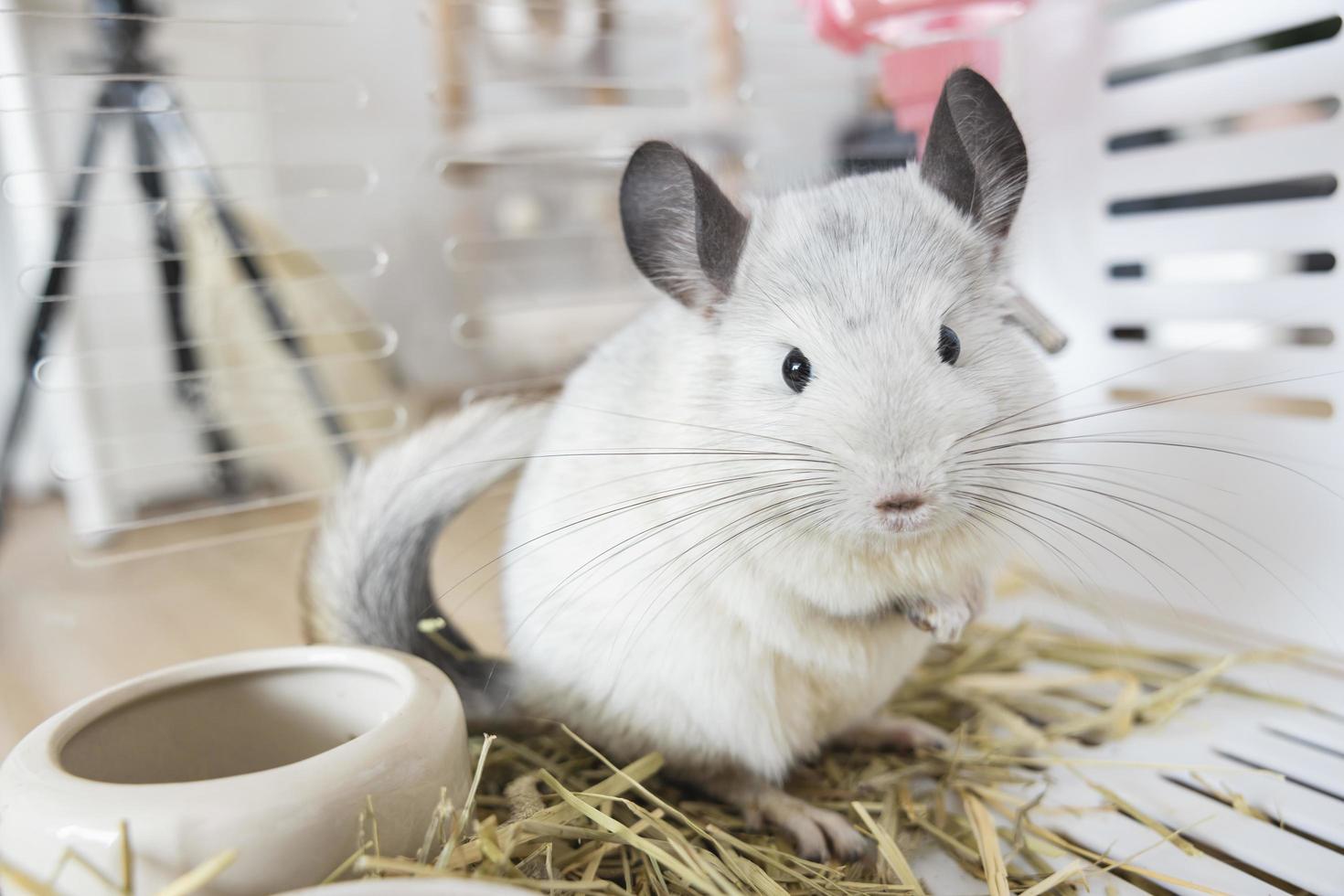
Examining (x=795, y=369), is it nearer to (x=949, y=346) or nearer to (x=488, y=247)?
(x=949, y=346)

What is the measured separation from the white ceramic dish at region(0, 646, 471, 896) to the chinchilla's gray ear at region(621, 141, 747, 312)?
45 centimetres

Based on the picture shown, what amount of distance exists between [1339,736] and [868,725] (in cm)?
54

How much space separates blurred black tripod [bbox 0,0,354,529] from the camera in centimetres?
148

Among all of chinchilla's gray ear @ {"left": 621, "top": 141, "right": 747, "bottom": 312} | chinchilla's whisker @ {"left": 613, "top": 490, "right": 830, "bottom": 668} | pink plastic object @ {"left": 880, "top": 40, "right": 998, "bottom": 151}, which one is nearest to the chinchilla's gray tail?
chinchilla's whisker @ {"left": 613, "top": 490, "right": 830, "bottom": 668}

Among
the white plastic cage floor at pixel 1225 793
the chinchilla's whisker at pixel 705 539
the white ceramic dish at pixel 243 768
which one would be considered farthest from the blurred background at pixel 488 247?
the white ceramic dish at pixel 243 768

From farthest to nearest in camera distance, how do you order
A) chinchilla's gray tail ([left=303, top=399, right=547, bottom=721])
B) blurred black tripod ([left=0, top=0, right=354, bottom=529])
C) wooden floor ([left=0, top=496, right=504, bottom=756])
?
blurred black tripod ([left=0, top=0, right=354, bottom=529]) → wooden floor ([left=0, top=496, right=504, bottom=756]) → chinchilla's gray tail ([left=303, top=399, right=547, bottom=721])

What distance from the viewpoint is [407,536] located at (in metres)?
1.11

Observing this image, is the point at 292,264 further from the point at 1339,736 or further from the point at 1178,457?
the point at 1339,736

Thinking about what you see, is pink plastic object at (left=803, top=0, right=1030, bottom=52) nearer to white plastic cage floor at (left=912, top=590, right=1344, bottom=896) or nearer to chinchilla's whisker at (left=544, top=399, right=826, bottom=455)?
chinchilla's whisker at (left=544, top=399, right=826, bottom=455)

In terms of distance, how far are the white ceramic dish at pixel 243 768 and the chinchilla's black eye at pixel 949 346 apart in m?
0.54

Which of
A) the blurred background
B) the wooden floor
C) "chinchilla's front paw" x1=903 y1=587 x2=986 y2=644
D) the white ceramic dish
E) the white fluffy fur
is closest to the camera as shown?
the white ceramic dish

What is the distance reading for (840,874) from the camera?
3.01 ft

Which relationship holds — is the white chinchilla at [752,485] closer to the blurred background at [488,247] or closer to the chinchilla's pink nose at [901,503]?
the chinchilla's pink nose at [901,503]

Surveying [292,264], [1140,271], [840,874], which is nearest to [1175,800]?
[840,874]
